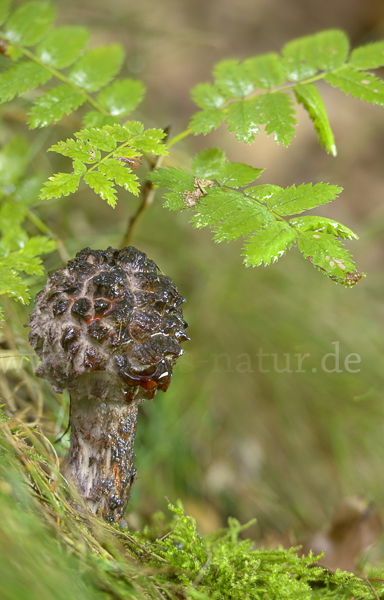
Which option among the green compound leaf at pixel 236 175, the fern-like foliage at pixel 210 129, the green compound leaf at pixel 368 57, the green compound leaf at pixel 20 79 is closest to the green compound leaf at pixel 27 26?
the fern-like foliage at pixel 210 129

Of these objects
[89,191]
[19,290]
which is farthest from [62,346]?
[89,191]

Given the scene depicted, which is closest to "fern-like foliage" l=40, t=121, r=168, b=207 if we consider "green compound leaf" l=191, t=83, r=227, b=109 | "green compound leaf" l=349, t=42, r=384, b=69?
"green compound leaf" l=191, t=83, r=227, b=109

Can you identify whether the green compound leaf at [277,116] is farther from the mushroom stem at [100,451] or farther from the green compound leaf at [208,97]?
the mushroom stem at [100,451]

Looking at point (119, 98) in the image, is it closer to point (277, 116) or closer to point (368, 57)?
point (277, 116)

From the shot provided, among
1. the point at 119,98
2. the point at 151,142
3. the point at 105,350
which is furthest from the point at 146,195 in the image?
the point at 105,350

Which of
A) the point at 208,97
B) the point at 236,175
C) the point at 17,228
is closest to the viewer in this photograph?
the point at 236,175
